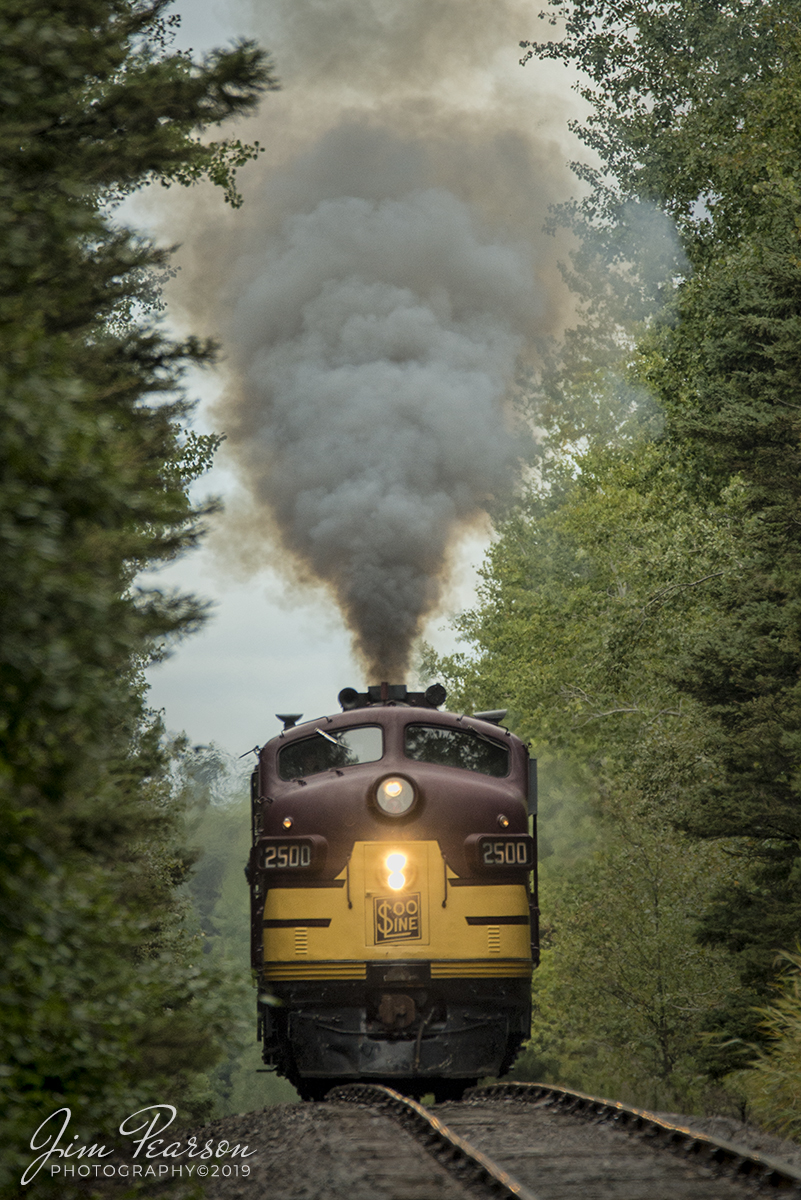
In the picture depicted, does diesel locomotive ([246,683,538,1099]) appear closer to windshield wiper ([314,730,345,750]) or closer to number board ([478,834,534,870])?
number board ([478,834,534,870])

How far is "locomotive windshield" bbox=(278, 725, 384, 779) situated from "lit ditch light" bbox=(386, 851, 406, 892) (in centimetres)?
100

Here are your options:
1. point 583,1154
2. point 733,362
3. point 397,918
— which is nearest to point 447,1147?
point 583,1154

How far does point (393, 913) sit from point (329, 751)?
1753 millimetres

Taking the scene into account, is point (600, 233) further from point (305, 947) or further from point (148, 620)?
point (148, 620)

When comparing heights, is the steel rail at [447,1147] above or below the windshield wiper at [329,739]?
below

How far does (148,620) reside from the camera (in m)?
7.18

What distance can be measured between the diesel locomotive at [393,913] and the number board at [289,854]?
13mm

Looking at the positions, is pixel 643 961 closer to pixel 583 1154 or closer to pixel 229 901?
pixel 583 1154

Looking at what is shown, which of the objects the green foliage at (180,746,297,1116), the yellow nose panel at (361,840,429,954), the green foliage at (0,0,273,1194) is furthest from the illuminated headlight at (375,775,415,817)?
the green foliage at (180,746,297,1116)

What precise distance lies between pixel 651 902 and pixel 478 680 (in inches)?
714

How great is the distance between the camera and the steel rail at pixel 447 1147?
7.06 metres

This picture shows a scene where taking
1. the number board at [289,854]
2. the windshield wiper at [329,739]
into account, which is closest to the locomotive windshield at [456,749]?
the windshield wiper at [329,739]

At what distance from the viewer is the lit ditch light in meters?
11.8

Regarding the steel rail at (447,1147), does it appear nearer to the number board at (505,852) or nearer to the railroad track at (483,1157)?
the railroad track at (483,1157)
